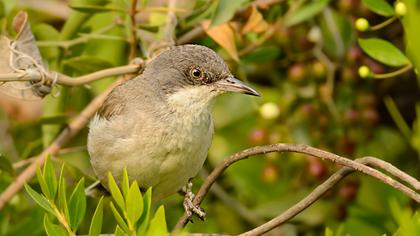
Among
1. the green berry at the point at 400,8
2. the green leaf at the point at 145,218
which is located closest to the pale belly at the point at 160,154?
the green berry at the point at 400,8

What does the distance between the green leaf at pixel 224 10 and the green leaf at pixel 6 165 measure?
1179 millimetres

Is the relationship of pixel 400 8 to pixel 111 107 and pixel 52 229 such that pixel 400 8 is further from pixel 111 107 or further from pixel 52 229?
pixel 52 229

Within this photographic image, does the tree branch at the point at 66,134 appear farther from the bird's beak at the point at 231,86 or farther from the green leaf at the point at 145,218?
the green leaf at the point at 145,218

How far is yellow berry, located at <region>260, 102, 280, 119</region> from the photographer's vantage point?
16.9 ft

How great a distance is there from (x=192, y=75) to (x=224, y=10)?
0.35m

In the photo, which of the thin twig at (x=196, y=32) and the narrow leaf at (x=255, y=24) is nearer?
the narrow leaf at (x=255, y=24)

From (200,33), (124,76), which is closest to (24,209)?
(124,76)

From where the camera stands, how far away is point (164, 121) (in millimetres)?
4191

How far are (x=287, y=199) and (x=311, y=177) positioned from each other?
211 millimetres

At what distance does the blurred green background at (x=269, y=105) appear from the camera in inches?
185

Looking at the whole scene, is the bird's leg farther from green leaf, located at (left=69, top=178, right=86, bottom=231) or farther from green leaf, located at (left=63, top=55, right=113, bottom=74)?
green leaf, located at (left=69, top=178, right=86, bottom=231)

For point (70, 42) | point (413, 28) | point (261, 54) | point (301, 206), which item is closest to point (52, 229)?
point (301, 206)

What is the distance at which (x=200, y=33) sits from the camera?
4801 mm

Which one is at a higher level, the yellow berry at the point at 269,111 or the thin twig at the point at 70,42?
the thin twig at the point at 70,42
